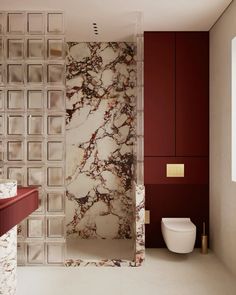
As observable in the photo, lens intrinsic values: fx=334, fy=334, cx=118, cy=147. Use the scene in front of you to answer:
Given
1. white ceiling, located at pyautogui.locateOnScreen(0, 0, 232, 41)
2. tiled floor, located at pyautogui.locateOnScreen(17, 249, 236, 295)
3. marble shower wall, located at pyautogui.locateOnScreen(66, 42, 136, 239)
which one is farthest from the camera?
marble shower wall, located at pyautogui.locateOnScreen(66, 42, 136, 239)

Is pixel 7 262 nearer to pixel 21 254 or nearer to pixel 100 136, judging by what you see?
pixel 21 254

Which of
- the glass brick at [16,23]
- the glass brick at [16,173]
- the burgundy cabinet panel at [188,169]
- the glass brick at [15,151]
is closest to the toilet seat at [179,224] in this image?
the burgundy cabinet panel at [188,169]

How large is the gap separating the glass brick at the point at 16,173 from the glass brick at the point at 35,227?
38 cm

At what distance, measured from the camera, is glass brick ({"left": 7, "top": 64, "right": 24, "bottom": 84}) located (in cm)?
315

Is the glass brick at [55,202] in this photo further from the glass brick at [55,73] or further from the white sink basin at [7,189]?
the glass brick at [55,73]

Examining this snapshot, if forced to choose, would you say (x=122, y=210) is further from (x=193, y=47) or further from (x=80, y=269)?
(x=193, y=47)

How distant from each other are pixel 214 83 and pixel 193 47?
1.76ft

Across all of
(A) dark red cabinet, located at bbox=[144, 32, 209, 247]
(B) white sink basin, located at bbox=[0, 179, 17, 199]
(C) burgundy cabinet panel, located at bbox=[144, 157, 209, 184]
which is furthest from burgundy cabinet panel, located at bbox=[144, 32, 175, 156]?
(B) white sink basin, located at bbox=[0, 179, 17, 199]

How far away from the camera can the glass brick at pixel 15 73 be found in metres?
3.15

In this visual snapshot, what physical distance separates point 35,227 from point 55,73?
4.87ft

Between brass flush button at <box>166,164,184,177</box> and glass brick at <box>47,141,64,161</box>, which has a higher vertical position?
glass brick at <box>47,141,64,161</box>

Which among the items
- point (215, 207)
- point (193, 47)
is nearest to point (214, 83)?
point (193, 47)

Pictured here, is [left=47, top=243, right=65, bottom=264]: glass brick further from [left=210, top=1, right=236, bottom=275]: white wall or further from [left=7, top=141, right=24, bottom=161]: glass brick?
[left=210, top=1, right=236, bottom=275]: white wall

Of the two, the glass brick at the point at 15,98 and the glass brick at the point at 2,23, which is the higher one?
the glass brick at the point at 2,23
